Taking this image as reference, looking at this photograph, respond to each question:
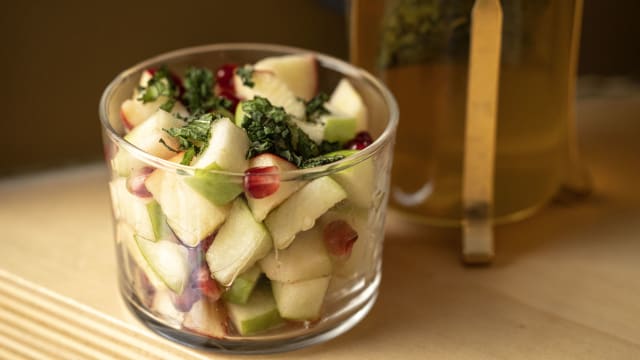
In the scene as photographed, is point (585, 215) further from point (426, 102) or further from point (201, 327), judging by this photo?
point (201, 327)

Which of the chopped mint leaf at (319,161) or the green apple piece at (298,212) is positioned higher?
the chopped mint leaf at (319,161)

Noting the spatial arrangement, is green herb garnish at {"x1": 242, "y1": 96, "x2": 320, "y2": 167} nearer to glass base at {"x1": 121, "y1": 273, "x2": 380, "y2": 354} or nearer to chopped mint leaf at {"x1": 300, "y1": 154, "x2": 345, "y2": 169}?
chopped mint leaf at {"x1": 300, "y1": 154, "x2": 345, "y2": 169}

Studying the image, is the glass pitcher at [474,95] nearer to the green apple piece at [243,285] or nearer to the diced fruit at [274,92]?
the diced fruit at [274,92]

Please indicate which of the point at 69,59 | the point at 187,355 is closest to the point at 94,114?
the point at 69,59

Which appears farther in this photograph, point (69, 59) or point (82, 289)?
point (69, 59)

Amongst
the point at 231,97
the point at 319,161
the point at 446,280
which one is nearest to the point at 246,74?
the point at 231,97

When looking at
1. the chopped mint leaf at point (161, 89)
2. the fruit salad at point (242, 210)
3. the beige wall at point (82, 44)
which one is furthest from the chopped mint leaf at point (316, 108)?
the beige wall at point (82, 44)
